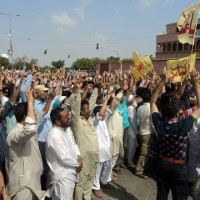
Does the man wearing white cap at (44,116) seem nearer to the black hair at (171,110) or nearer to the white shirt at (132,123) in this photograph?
the black hair at (171,110)

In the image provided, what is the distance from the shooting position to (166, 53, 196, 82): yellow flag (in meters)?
6.43

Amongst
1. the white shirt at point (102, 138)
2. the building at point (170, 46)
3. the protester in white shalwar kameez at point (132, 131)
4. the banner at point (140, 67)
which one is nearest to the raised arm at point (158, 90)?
the white shirt at point (102, 138)

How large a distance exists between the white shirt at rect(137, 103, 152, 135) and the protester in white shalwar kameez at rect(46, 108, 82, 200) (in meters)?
2.62

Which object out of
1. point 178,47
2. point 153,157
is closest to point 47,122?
point 153,157

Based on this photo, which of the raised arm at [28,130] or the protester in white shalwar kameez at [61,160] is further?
the protester in white shalwar kameez at [61,160]

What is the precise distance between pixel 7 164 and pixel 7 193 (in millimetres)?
364

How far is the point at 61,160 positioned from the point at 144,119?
2870 millimetres

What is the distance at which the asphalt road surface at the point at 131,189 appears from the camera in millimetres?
5613

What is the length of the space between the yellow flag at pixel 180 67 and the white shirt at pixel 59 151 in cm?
297

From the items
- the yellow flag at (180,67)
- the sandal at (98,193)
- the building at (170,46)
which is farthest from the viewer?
the building at (170,46)

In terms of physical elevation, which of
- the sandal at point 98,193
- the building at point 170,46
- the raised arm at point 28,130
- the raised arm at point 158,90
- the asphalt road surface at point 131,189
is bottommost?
the asphalt road surface at point 131,189

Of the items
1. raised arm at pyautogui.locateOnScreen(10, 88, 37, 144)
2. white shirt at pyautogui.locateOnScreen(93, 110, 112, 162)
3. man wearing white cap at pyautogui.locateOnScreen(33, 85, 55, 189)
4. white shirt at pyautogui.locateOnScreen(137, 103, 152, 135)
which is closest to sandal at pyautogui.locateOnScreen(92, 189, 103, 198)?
white shirt at pyautogui.locateOnScreen(93, 110, 112, 162)

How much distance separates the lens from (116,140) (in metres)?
6.48

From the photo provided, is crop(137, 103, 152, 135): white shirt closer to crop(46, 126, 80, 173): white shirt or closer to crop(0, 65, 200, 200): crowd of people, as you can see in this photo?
crop(0, 65, 200, 200): crowd of people
